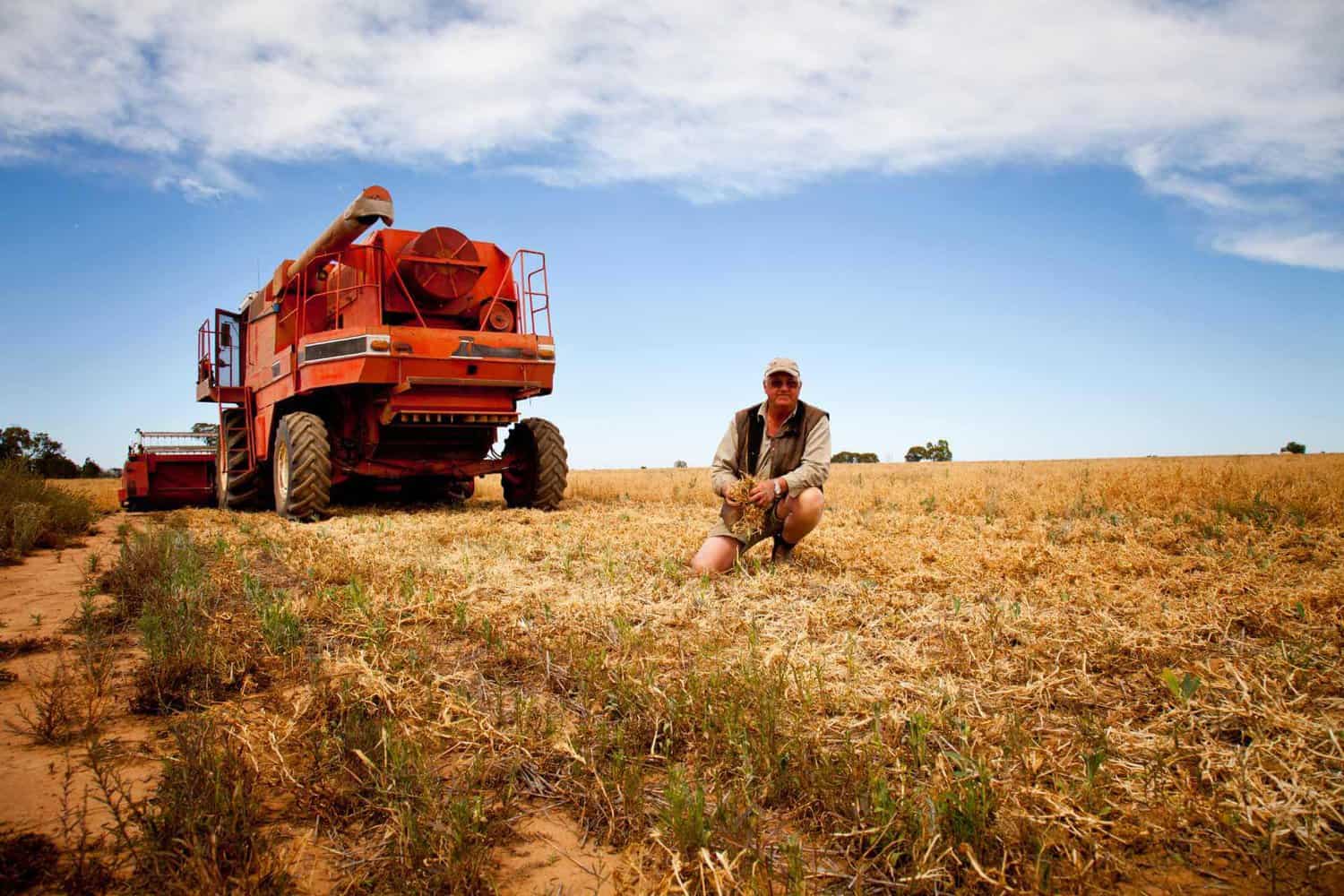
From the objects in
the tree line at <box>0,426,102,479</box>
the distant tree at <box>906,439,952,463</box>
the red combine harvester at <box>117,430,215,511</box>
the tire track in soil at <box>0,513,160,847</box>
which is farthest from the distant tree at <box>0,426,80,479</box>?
the distant tree at <box>906,439,952,463</box>

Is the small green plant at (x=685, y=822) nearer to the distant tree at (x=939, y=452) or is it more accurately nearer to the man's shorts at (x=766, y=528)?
the man's shorts at (x=766, y=528)

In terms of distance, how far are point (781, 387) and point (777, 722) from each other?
298 centimetres

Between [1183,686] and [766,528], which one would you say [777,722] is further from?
[766,528]

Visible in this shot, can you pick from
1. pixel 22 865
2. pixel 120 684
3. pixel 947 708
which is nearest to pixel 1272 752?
pixel 947 708

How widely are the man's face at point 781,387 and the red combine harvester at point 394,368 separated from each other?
4.70 meters

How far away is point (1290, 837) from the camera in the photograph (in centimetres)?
194

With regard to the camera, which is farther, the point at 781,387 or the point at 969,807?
the point at 781,387

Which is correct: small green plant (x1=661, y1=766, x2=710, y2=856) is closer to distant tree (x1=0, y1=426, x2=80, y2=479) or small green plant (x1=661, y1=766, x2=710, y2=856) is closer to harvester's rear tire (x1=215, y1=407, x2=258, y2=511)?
harvester's rear tire (x1=215, y1=407, x2=258, y2=511)

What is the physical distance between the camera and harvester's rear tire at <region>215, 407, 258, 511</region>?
1088 centimetres

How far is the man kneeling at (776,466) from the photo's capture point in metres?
4.97

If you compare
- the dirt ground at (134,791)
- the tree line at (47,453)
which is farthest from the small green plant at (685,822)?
the tree line at (47,453)

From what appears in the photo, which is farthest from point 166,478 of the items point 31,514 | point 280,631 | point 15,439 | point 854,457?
point 854,457

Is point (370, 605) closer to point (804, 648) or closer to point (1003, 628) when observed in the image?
point (804, 648)

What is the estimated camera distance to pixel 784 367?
5023 millimetres
